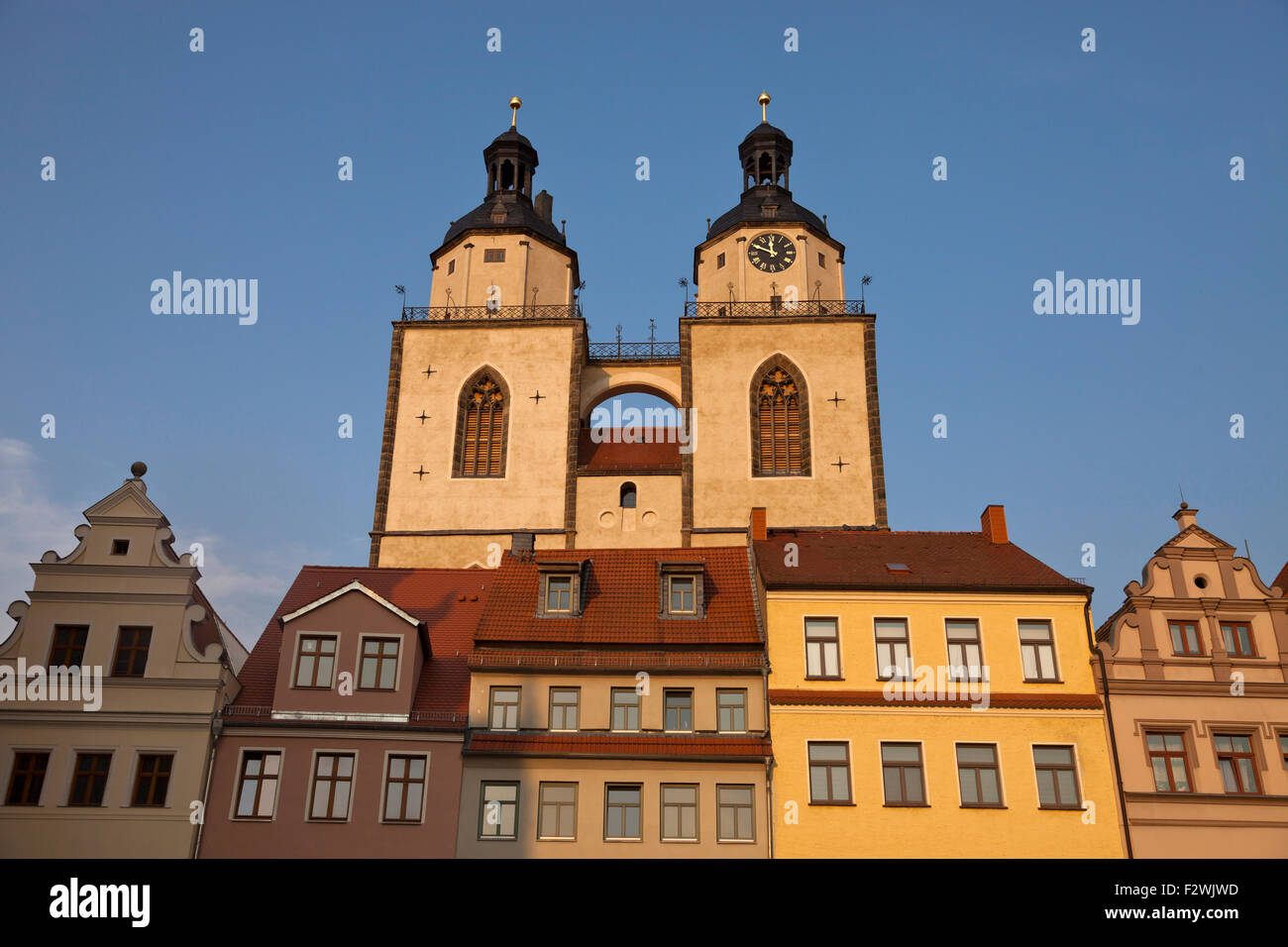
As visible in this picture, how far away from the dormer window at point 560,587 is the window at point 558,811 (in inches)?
180

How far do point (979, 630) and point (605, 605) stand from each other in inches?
336

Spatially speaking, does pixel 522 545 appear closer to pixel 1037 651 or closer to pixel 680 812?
pixel 680 812

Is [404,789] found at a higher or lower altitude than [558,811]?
higher

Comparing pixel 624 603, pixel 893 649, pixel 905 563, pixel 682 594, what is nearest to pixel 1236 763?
pixel 893 649

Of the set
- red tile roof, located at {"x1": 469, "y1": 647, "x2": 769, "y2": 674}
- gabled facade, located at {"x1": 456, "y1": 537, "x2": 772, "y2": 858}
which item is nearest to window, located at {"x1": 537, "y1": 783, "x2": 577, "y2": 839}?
gabled facade, located at {"x1": 456, "y1": 537, "x2": 772, "y2": 858}

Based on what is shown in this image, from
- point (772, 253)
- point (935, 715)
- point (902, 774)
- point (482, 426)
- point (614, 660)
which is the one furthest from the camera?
point (772, 253)

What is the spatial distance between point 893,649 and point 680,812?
5.95m

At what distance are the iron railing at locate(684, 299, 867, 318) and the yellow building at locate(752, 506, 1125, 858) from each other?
22.5 m

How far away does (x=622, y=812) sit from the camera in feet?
86.7

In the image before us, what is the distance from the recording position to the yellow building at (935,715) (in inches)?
1025

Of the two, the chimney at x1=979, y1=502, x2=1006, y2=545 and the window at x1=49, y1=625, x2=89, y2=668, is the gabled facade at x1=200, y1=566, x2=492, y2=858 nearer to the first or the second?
the window at x1=49, y1=625, x2=89, y2=668

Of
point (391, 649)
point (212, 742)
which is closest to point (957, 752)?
point (391, 649)
